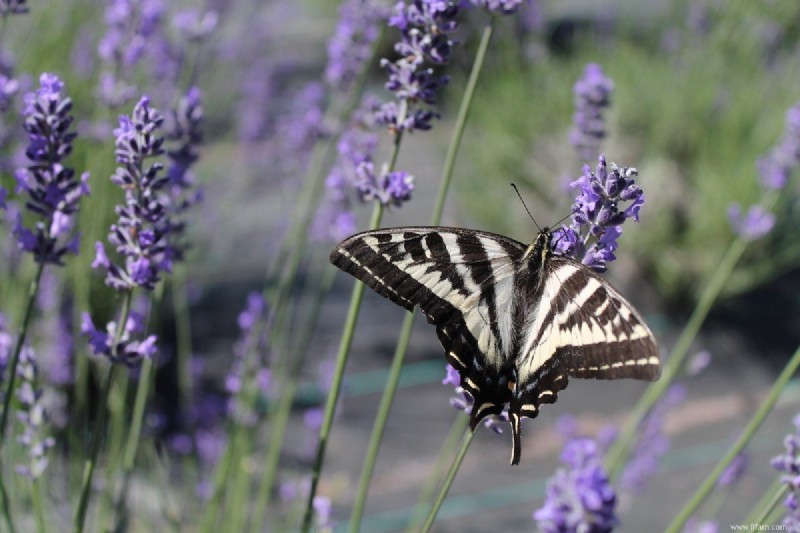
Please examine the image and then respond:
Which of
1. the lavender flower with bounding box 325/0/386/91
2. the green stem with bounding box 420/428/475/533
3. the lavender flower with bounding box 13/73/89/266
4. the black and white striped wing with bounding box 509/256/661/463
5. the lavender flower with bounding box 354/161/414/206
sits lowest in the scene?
the green stem with bounding box 420/428/475/533

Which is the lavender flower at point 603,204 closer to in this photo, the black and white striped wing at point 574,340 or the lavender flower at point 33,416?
the black and white striped wing at point 574,340

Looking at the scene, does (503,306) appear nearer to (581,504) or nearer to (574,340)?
(574,340)

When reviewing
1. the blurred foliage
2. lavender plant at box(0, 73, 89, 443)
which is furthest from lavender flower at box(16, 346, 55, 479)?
the blurred foliage

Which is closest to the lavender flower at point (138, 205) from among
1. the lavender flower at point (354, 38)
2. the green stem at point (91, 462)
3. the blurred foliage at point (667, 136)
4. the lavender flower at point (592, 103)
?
the green stem at point (91, 462)

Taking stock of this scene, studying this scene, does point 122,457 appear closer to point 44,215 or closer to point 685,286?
point 44,215

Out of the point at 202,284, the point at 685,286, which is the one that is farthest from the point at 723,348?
the point at 202,284

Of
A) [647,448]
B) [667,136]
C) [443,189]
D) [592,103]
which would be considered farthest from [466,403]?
[667,136]

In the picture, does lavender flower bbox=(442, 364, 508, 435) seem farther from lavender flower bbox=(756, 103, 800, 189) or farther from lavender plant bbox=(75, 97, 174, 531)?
lavender flower bbox=(756, 103, 800, 189)
